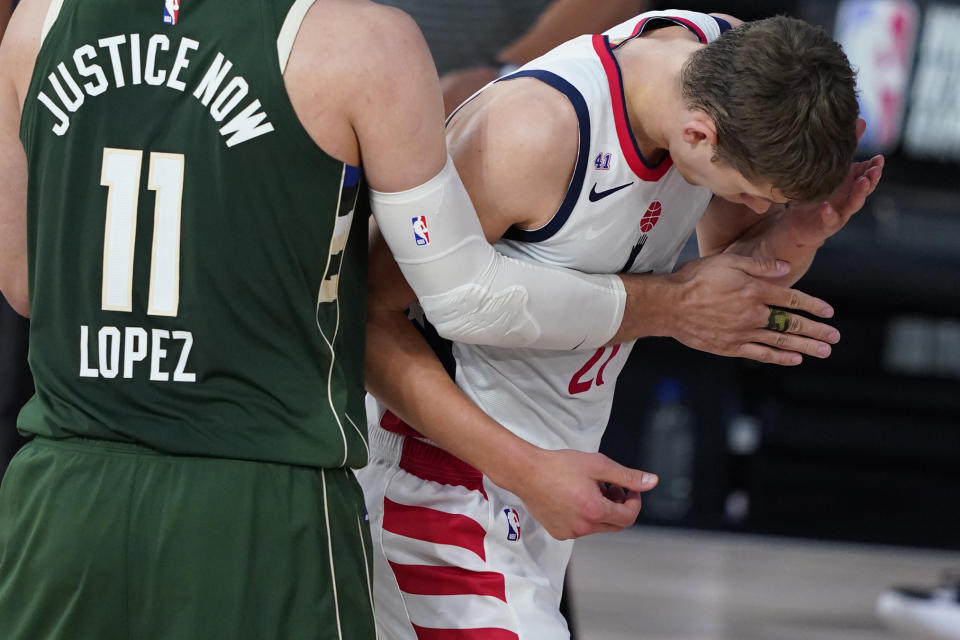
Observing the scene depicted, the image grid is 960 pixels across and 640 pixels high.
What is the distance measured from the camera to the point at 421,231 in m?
1.64

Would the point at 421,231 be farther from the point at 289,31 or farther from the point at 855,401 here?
the point at 855,401

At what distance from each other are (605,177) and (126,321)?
2.54 feet

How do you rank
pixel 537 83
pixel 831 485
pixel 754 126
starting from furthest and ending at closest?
pixel 831 485 → pixel 537 83 → pixel 754 126

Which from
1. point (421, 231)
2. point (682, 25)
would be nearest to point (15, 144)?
point (421, 231)

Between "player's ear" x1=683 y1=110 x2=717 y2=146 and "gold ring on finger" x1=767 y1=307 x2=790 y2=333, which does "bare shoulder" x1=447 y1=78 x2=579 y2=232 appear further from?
"gold ring on finger" x1=767 y1=307 x2=790 y2=333

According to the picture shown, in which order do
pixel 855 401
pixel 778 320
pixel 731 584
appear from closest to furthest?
pixel 778 320 < pixel 731 584 < pixel 855 401

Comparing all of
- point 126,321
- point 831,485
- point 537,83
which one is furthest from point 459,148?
point 831,485

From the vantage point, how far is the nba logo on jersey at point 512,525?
82.4 inches

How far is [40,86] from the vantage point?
1.56 meters

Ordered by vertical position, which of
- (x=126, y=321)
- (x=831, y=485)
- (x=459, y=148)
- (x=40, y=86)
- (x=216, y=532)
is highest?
(x=40, y=86)

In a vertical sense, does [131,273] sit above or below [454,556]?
above

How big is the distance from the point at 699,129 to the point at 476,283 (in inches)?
16.3

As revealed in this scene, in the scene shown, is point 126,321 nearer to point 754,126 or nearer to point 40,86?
point 40,86

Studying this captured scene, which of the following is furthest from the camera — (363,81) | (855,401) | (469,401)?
(855,401)
